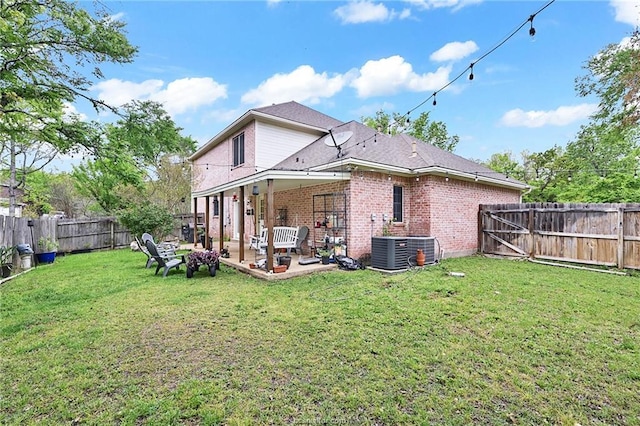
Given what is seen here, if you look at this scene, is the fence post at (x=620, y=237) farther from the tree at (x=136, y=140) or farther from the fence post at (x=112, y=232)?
the fence post at (x=112, y=232)

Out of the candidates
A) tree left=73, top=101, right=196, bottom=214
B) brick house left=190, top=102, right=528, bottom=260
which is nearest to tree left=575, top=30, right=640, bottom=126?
brick house left=190, top=102, right=528, bottom=260

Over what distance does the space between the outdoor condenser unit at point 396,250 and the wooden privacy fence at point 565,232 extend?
3756mm

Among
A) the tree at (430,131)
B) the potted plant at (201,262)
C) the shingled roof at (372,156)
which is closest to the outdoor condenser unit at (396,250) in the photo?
the shingled roof at (372,156)

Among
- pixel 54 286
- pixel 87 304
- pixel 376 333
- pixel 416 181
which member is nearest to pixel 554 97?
pixel 416 181

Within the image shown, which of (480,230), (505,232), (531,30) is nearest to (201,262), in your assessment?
(531,30)

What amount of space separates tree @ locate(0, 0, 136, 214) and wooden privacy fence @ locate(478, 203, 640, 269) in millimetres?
12640

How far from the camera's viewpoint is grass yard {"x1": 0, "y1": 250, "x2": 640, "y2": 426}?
8.20 feet

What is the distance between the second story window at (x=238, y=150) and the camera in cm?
1416

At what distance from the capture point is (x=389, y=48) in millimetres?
11758

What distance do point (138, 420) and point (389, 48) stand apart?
1312cm

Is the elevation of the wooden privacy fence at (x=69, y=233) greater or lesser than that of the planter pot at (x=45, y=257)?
greater

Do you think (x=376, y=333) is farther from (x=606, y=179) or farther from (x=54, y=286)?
(x=606, y=179)

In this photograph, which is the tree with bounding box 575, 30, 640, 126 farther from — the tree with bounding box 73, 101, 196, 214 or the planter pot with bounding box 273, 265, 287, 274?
the tree with bounding box 73, 101, 196, 214

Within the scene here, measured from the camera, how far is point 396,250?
819 cm
